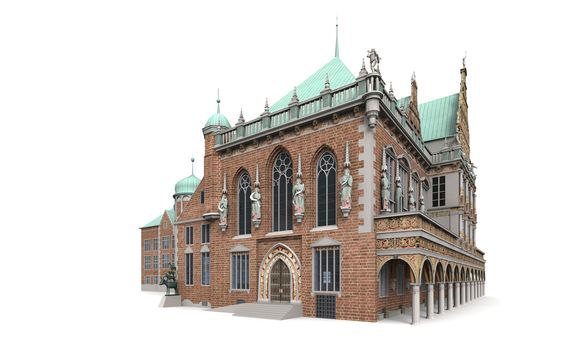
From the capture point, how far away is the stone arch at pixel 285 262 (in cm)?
2216

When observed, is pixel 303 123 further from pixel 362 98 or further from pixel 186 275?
pixel 186 275

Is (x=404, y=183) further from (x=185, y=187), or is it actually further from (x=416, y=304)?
(x=185, y=187)

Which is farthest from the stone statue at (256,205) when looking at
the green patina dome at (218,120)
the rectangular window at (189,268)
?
the rectangular window at (189,268)

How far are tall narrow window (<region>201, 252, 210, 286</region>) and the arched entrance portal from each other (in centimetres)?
649

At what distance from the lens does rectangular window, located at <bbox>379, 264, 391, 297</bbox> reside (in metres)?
19.9

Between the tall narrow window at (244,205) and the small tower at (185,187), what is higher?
the small tower at (185,187)

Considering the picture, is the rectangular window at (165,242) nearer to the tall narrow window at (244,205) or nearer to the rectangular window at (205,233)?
the rectangular window at (205,233)

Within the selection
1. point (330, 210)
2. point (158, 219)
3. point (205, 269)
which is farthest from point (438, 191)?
point (158, 219)

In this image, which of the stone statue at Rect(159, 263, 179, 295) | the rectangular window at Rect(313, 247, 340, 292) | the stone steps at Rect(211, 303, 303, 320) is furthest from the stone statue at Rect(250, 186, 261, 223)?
the stone statue at Rect(159, 263, 179, 295)

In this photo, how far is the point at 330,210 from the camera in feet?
70.0

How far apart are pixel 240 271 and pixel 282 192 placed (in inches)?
216

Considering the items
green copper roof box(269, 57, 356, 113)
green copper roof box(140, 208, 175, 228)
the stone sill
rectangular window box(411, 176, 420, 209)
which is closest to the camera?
the stone sill

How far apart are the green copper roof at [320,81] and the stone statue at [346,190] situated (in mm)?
8097

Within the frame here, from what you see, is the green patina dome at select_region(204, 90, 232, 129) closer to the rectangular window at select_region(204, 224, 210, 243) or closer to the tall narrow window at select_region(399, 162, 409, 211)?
the rectangular window at select_region(204, 224, 210, 243)
